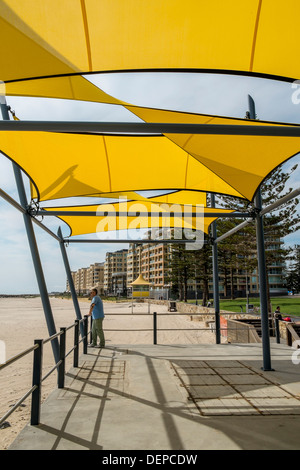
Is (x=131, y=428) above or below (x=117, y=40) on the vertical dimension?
below

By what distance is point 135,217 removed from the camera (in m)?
11.1

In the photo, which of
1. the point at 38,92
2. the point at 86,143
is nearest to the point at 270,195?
the point at 86,143

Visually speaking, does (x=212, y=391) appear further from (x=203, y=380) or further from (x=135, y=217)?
(x=135, y=217)

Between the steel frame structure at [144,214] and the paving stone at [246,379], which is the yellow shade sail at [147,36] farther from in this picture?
the paving stone at [246,379]

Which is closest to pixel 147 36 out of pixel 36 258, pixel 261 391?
pixel 261 391

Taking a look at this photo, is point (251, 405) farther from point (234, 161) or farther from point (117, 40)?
point (117, 40)

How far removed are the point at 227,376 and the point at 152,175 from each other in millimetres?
4366

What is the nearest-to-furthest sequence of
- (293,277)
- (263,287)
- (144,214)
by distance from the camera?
(263,287), (144,214), (293,277)

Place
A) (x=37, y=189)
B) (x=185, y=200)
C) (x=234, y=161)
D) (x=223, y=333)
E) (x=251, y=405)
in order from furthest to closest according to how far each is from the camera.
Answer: (x=223, y=333)
(x=185, y=200)
(x=37, y=189)
(x=234, y=161)
(x=251, y=405)

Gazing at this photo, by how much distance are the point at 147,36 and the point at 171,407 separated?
4.27 m

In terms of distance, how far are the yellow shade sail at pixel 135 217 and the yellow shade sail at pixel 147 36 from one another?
15.1ft

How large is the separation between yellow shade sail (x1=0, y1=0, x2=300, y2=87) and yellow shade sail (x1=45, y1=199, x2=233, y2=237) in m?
4.60

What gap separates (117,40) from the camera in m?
3.56

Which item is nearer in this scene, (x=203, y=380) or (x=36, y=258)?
(x=203, y=380)
